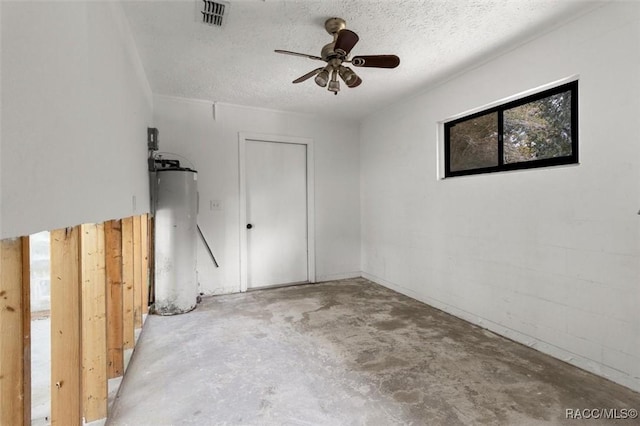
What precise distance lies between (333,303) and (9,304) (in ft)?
10.1

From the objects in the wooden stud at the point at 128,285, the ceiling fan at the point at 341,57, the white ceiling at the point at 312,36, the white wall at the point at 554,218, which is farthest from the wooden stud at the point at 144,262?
the white wall at the point at 554,218

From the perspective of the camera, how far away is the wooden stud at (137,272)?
2.68 metres

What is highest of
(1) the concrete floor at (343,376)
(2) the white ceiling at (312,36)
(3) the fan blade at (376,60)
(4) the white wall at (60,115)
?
(2) the white ceiling at (312,36)

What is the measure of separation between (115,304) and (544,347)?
3.25 m

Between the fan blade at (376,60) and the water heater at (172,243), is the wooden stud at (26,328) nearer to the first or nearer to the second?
the fan blade at (376,60)

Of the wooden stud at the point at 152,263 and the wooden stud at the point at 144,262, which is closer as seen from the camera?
the wooden stud at the point at 144,262

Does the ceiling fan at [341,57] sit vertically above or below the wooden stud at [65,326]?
above

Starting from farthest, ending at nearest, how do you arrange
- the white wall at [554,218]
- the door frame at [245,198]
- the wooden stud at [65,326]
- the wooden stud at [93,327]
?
the door frame at [245,198]
the white wall at [554,218]
the wooden stud at [93,327]
the wooden stud at [65,326]

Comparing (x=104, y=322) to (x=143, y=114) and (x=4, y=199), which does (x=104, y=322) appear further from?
(x=143, y=114)

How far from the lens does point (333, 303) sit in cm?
363

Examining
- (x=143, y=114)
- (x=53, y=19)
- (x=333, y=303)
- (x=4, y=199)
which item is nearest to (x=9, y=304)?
(x=4, y=199)

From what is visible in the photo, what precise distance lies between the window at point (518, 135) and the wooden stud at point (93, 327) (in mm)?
3222

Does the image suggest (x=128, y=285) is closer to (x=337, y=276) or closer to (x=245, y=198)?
(x=245, y=198)

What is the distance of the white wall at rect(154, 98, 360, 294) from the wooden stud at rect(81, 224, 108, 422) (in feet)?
7.40
